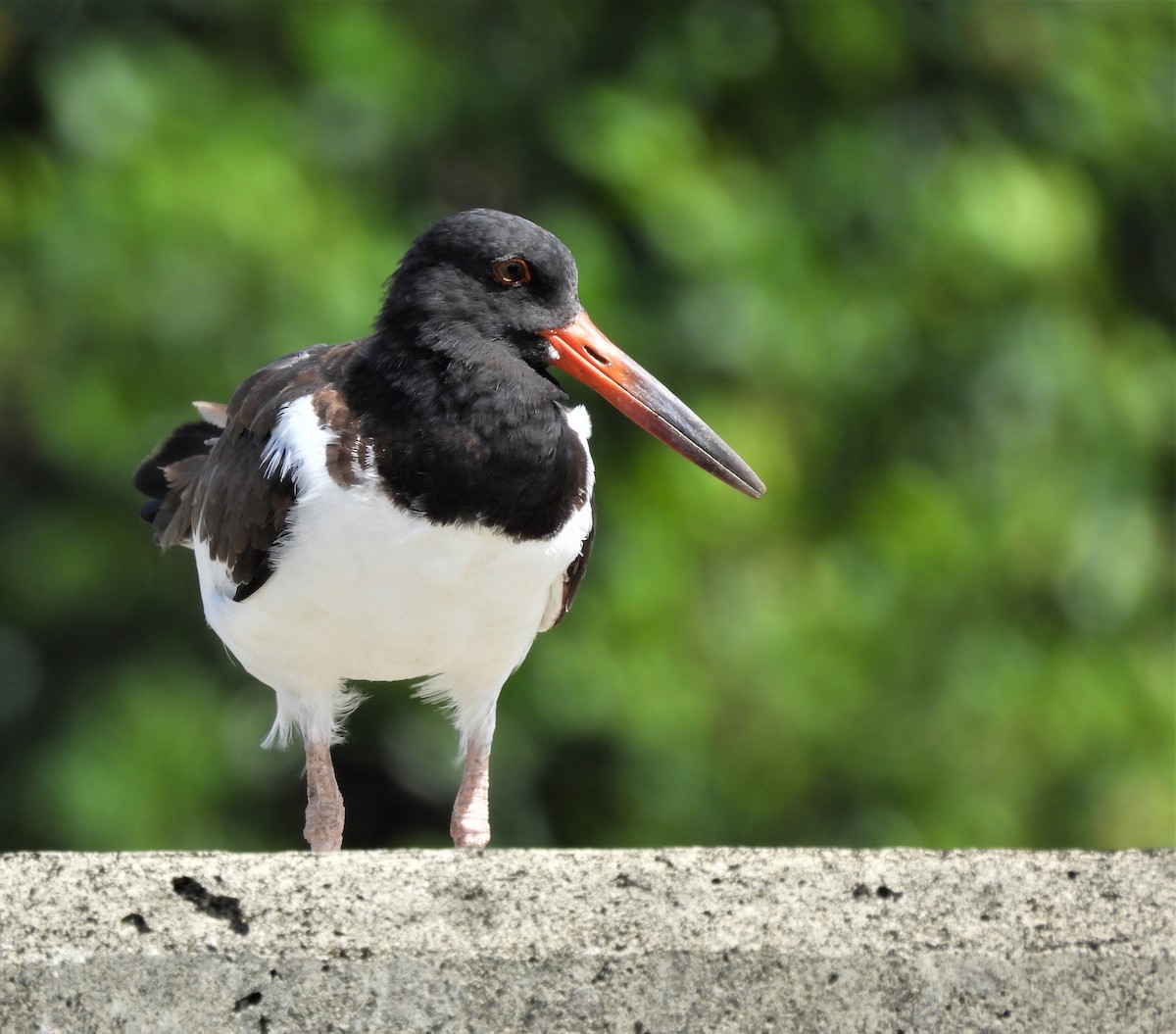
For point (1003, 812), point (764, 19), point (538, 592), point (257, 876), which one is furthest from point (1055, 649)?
point (257, 876)

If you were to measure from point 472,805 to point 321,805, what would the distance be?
37 cm

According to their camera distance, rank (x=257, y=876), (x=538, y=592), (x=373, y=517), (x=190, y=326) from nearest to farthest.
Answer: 1. (x=257, y=876)
2. (x=373, y=517)
3. (x=538, y=592)
4. (x=190, y=326)

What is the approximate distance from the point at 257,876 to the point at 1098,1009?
1.40 meters

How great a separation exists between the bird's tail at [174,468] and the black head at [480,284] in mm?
1193

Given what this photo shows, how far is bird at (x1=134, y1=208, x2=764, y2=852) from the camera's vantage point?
376 centimetres

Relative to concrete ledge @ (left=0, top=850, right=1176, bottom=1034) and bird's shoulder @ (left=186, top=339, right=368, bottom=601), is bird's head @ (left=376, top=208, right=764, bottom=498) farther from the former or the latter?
concrete ledge @ (left=0, top=850, right=1176, bottom=1034)

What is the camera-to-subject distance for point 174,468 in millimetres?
4973

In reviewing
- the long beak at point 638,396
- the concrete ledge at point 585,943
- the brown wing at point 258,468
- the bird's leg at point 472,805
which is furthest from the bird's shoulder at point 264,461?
the concrete ledge at point 585,943

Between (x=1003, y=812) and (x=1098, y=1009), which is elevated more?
(x=1003, y=812)

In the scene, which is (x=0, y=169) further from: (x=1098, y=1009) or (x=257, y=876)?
(x=1098, y=1009)

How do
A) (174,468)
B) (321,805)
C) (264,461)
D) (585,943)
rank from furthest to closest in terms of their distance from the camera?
(174,468) → (321,805) → (264,461) → (585,943)

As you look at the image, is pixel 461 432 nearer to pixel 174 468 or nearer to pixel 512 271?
pixel 512 271

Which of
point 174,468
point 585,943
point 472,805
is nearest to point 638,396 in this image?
point 472,805

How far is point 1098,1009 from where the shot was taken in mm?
2820
